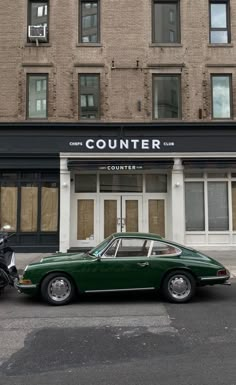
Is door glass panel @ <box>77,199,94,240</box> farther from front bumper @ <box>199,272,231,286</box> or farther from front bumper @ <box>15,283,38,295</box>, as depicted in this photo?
front bumper @ <box>199,272,231,286</box>

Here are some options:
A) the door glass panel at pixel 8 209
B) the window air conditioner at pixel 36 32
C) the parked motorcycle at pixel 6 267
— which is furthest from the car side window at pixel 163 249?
the window air conditioner at pixel 36 32

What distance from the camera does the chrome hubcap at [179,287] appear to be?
324 inches

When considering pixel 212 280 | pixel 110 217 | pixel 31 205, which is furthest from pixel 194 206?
pixel 212 280

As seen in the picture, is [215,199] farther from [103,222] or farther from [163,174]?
[103,222]

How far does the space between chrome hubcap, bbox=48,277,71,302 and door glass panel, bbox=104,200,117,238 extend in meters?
8.07

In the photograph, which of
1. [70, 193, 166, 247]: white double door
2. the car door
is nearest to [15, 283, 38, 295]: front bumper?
the car door

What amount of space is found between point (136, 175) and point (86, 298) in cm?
833

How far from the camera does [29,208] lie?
51.6ft

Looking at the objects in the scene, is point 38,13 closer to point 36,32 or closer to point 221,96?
point 36,32

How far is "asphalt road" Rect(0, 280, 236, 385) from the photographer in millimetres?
4629

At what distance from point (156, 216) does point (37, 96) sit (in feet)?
21.8

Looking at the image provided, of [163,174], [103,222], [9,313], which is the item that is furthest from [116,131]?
[9,313]

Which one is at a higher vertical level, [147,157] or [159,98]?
[159,98]

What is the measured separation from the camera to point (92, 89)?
16219 mm
